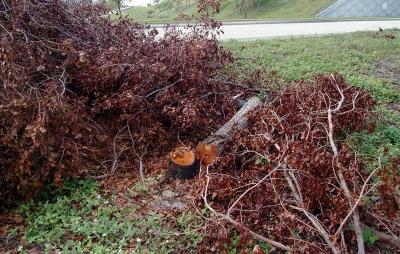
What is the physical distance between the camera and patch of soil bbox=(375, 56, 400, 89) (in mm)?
6808

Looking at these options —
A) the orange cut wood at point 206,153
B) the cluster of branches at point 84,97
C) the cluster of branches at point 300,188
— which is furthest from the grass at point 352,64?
the cluster of branches at point 84,97

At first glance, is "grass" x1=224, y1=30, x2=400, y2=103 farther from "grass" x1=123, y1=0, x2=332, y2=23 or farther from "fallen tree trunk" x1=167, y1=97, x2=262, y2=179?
"grass" x1=123, y1=0, x2=332, y2=23

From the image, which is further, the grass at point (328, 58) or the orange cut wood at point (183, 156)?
the grass at point (328, 58)

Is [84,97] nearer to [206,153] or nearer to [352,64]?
[206,153]

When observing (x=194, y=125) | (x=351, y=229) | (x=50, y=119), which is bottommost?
(x=351, y=229)

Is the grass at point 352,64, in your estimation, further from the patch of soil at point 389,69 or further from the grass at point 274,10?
the grass at point 274,10

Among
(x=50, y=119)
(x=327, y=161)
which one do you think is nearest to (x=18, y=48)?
(x=50, y=119)

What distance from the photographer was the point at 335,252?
9.11 feet

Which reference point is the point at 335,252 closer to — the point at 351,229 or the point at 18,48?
the point at 351,229

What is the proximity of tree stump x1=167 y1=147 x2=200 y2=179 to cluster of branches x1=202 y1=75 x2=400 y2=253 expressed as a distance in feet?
0.49

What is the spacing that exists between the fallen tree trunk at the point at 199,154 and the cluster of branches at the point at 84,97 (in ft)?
0.93

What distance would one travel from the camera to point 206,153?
416cm

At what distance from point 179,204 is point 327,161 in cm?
133

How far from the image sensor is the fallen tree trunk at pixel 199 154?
13.3 ft
